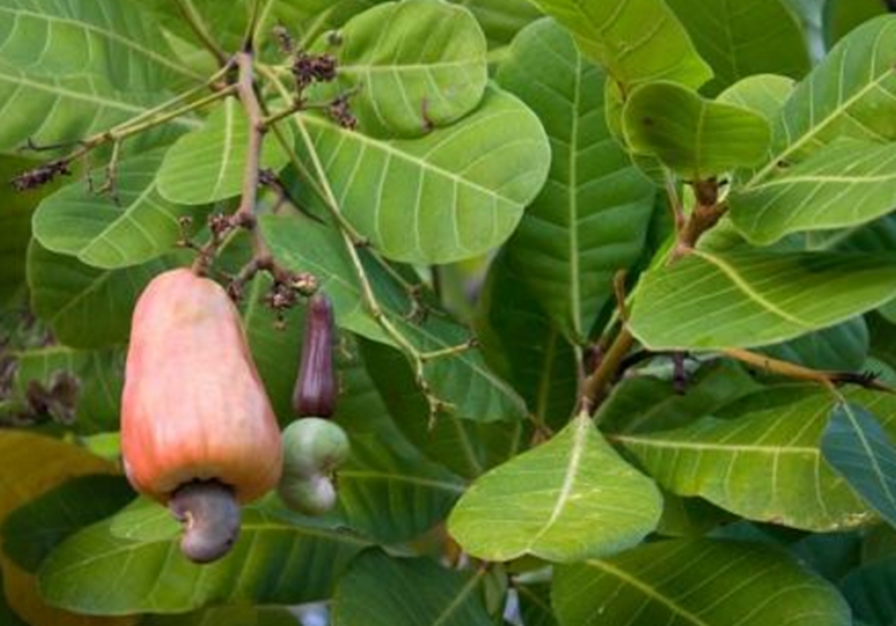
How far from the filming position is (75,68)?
5.04 ft

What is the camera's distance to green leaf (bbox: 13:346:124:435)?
170 centimetres

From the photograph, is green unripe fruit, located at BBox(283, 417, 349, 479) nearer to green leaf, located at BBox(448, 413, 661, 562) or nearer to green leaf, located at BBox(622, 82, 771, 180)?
green leaf, located at BBox(448, 413, 661, 562)

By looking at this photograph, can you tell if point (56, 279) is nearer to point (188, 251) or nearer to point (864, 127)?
point (188, 251)

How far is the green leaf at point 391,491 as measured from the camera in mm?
1565

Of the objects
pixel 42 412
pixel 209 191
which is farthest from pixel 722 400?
pixel 42 412

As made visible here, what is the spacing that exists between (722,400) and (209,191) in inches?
17.4

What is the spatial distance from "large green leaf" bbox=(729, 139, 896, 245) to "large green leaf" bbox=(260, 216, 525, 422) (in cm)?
25

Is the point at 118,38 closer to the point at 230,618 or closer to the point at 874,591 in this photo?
the point at 230,618

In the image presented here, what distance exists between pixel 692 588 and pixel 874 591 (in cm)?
23

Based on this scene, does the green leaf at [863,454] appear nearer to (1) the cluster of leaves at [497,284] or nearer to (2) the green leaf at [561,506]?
(1) the cluster of leaves at [497,284]

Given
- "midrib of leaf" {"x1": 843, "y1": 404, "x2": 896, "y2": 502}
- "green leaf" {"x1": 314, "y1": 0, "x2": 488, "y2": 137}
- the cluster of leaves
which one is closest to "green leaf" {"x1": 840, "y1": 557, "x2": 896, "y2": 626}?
the cluster of leaves

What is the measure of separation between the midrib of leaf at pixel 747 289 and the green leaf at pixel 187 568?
1.25 feet

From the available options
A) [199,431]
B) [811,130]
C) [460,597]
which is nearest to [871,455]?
[811,130]

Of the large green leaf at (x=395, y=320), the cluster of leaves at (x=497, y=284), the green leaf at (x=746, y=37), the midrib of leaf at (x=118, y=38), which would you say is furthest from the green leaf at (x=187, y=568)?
the green leaf at (x=746, y=37)
